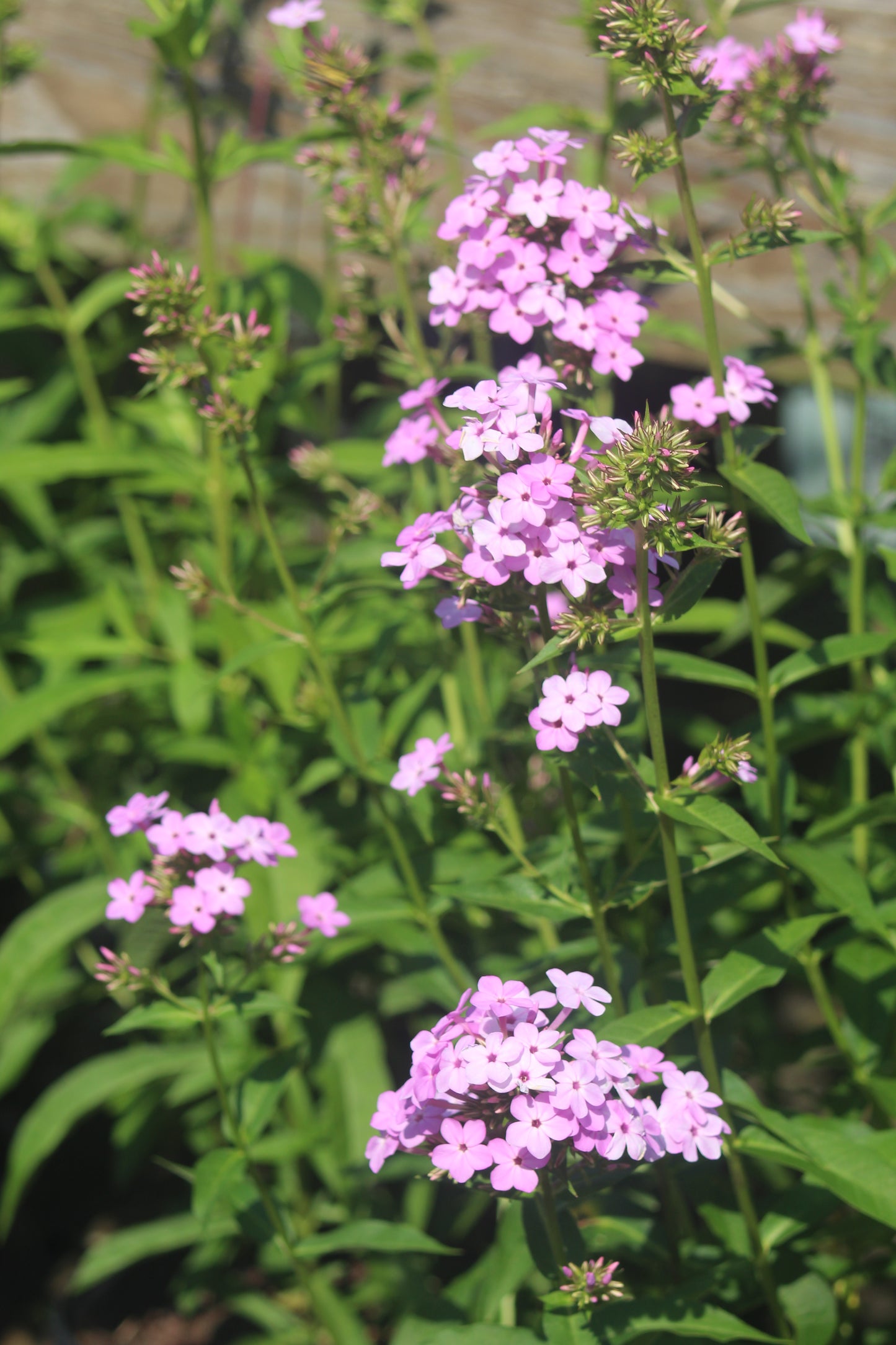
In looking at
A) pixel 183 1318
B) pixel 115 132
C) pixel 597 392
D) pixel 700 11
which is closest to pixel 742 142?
pixel 597 392

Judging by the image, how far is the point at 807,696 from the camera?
2268 millimetres

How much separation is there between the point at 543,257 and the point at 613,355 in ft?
0.55

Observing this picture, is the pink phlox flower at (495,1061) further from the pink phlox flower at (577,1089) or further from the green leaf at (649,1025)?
the green leaf at (649,1025)

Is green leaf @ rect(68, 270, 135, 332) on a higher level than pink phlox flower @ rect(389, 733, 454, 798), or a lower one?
higher

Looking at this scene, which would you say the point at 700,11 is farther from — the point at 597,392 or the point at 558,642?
the point at 558,642

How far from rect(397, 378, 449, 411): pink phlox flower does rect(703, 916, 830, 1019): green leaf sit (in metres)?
0.94

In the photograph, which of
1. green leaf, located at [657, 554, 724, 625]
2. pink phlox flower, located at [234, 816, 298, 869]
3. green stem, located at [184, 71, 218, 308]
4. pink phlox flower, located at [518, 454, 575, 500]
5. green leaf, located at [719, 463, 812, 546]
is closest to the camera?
pink phlox flower, located at [518, 454, 575, 500]

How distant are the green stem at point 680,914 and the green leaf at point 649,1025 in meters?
0.02

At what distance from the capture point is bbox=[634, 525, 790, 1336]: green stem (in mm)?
1333

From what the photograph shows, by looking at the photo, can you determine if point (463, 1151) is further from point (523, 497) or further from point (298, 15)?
point (298, 15)

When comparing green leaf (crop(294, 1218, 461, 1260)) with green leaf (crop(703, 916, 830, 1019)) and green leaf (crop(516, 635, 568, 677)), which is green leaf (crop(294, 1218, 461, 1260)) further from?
green leaf (crop(516, 635, 568, 677))

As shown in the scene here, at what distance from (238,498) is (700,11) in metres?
2.17

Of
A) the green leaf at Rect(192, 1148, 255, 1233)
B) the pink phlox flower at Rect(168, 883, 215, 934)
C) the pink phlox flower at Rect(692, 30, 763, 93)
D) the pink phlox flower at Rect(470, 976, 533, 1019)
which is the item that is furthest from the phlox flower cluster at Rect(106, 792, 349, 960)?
the pink phlox flower at Rect(692, 30, 763, 93)

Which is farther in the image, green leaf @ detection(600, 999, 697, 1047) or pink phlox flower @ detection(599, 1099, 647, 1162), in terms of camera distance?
green leaf @ detection(600, 999, 697, 1047)
